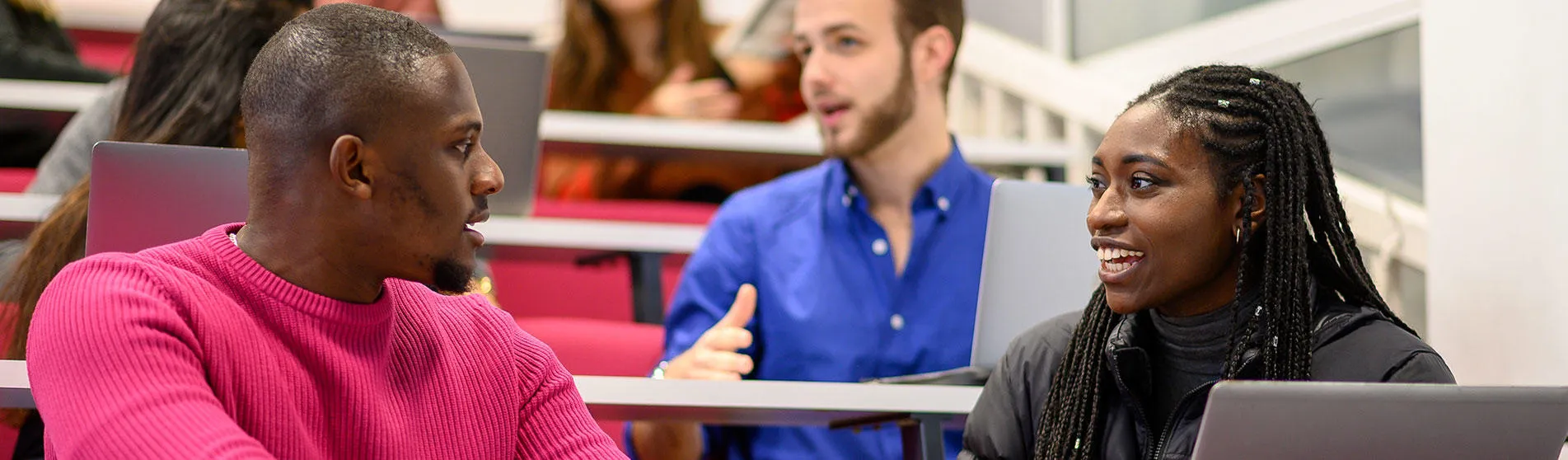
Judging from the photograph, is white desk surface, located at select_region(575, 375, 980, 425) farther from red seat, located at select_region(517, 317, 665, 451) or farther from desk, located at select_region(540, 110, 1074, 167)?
desk, located at select_region(540, 110, 1074, 167)

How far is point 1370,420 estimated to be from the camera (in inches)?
43.2

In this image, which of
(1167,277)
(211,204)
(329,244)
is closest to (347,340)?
(329,244)

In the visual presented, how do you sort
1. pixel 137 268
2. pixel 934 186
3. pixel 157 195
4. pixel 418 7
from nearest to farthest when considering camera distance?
pixel 137 268 < pixel 157 195 < pixel 934 186 < pixel 418 7

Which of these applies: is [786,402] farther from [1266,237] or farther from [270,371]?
[270,371]

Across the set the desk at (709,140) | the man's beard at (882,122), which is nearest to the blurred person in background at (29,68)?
the desk at (709,140)

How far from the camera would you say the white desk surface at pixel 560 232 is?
1.95 m

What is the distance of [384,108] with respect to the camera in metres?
1.03

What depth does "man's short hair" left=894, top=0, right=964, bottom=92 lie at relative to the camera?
2541mm

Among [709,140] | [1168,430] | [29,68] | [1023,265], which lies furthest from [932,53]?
[29,68]

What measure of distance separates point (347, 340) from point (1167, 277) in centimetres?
79

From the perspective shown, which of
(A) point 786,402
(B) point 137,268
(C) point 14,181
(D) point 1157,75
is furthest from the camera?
(D) point 1157,75

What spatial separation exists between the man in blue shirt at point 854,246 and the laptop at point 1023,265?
1.08 ft

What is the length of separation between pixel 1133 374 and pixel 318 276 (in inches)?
31.7

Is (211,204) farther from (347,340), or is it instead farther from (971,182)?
(971,182)
